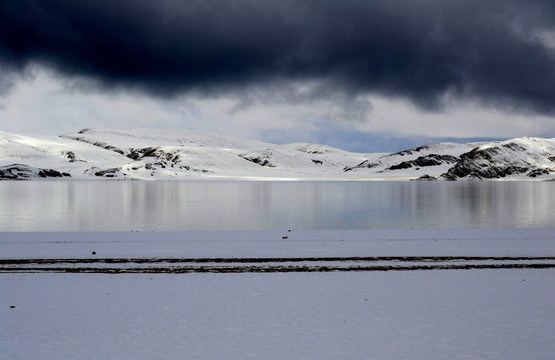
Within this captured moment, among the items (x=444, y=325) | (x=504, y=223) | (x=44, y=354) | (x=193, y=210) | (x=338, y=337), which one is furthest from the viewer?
(x=193, y=210)

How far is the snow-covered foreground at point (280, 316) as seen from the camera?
11.3 metres

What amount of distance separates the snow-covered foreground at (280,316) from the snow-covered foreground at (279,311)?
0.03 m

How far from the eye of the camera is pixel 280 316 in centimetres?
1385

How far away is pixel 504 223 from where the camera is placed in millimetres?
43125

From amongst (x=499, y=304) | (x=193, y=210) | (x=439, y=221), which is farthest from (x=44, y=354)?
(x=193, y=210)

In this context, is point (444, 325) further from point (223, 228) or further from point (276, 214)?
point (276, 214)

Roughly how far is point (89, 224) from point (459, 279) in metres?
30.2

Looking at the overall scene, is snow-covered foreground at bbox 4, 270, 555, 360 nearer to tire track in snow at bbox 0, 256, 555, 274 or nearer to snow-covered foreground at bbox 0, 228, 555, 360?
snow-covered foreground at bbox 0, 228, 555, 360

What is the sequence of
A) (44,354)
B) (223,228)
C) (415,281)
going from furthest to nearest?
(223,228) < (415,281) < (44,354)

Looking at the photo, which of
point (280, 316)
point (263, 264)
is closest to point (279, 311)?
point (280, 316)

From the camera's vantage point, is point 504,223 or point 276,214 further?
point 276,214

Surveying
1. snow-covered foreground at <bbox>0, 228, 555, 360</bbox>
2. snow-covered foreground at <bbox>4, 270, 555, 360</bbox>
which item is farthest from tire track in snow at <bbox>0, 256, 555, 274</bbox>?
snow-covered foreground at <bbox>4, 270, 555, 360</bbox>

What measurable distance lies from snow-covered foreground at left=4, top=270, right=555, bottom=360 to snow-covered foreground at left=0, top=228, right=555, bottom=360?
30 millimetres

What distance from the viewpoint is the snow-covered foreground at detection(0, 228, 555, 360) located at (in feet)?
37.2
